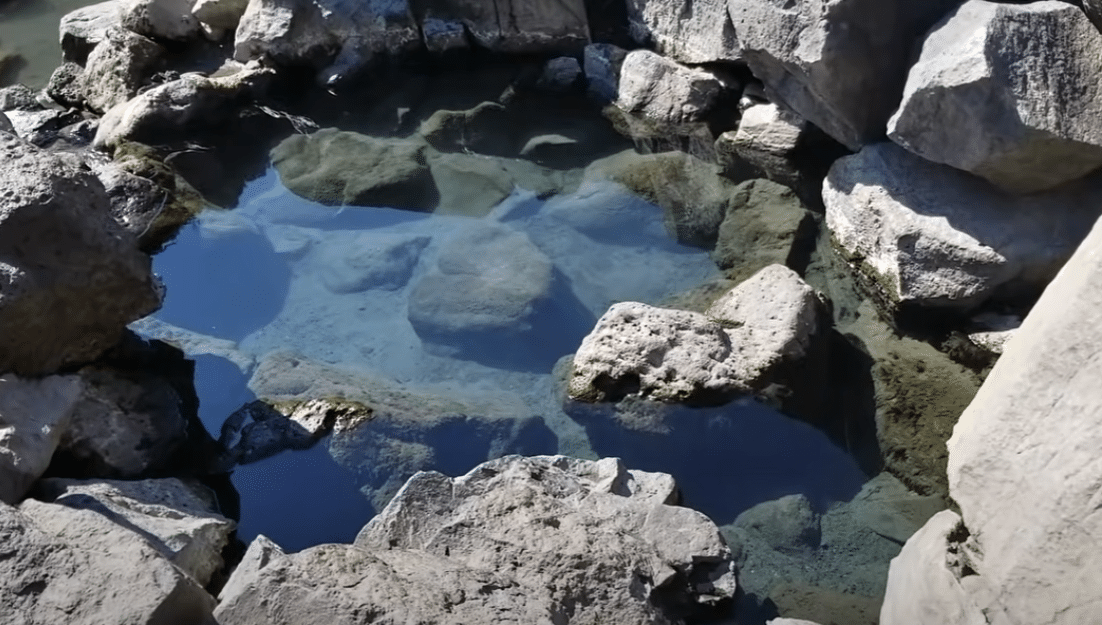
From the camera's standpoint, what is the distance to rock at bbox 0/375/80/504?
12.2ft

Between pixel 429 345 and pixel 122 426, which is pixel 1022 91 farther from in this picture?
pixel 122 426

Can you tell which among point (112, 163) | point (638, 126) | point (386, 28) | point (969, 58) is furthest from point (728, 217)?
point (112, 163)

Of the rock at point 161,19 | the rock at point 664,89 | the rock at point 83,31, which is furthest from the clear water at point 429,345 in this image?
the rock at point 83,31

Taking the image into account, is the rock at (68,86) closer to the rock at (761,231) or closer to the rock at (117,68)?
the rock at (117,68)

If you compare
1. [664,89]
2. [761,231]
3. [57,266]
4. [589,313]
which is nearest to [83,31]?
[57,266]

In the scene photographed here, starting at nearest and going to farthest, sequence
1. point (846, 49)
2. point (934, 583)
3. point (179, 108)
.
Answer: point (934, 583)
point (846, 49)
point (179, 108)

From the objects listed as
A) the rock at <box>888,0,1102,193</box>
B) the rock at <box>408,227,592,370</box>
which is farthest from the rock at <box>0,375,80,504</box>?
the rock at <box>888,0,1102,193</box>

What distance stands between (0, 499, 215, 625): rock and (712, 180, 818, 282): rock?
305cm

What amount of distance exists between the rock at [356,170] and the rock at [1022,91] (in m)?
2.69

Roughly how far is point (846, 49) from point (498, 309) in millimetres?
1936

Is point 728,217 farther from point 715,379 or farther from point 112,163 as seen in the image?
point 112,163

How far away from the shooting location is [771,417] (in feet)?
14.4

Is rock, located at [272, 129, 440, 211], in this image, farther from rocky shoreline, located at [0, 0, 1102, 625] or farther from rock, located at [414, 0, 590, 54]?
rock, located at [414, 0, 590, 54]

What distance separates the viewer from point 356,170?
6066mm
